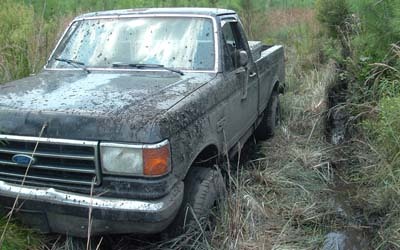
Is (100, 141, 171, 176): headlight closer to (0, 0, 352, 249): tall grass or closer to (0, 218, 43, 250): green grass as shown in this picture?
(0, 0, 352, 249): tall grass

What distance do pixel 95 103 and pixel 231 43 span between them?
2.16 meters

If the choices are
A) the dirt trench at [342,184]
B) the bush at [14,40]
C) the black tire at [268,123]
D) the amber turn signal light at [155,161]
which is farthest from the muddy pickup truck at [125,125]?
the black tire at [268,123]

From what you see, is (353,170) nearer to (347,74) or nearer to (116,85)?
(347,74)

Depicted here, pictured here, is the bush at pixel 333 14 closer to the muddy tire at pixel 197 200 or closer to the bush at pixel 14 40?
the bush at pixel 14 40

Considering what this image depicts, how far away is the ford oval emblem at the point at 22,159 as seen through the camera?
3.37 meters

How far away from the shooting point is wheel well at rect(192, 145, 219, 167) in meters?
4.01

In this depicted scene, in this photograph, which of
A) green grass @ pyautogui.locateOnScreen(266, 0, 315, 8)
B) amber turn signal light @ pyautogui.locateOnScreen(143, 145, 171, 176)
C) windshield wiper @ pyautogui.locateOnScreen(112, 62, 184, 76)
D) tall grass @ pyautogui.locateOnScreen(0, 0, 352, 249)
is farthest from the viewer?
green grass @ pyautogui.locateOnScreen(266, 0, 315, 8)

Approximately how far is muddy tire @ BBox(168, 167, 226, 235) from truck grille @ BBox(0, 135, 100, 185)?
735 mm

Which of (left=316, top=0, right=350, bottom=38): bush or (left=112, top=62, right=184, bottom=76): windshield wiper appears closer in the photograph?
(left=112, top=62, right=184, bottom=76): windshield wiper

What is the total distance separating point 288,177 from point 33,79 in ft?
8.77

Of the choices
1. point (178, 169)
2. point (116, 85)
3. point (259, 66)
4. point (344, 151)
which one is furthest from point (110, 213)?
point (344, 151)

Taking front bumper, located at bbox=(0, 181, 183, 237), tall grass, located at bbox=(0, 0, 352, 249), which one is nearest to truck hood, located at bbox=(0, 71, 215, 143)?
front bumper, located at bbox=(0, 181, 183, 237)

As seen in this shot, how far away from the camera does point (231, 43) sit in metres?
5.25

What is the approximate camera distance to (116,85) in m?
4.00
